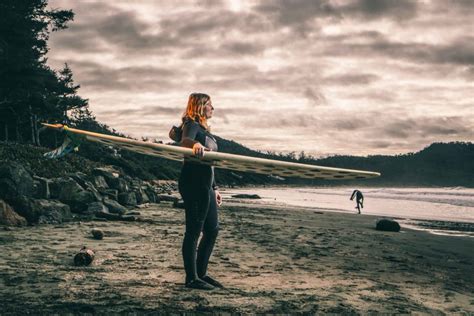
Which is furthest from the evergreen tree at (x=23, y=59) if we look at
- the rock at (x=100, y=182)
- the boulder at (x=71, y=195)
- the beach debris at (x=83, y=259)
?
the beach debris at (x=83, y=259)

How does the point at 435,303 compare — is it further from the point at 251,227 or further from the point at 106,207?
the point at 106,207

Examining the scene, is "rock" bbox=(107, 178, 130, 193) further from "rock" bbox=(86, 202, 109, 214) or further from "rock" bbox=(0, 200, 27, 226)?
"rock" bbox=(0, 200, 27, 226)

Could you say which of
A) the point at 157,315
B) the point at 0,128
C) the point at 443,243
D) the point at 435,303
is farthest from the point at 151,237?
the point at 0,128

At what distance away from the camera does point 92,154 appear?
45219 mm

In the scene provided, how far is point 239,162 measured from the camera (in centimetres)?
513

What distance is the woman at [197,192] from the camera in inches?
194

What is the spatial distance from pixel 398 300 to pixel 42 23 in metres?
35.3

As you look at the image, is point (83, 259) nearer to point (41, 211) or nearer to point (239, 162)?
point (239, 162)

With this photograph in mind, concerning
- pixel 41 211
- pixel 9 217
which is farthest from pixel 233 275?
pixel 41 211

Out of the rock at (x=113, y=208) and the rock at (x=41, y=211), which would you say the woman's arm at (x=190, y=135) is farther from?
the rock at (x=113, y=208)

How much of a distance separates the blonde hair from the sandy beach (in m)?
2.16

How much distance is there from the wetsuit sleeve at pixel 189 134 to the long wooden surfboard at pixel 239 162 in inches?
5.5

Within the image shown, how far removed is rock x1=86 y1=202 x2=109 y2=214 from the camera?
1213 cm

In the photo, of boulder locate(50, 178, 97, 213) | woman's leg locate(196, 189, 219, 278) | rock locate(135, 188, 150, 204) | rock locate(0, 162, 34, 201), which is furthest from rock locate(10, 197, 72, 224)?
rock locate(135, 188, 150, 204)
